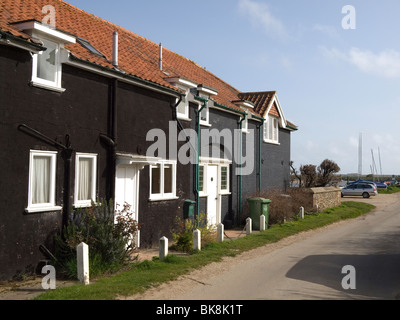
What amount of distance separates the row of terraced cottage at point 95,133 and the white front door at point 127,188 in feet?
0.10

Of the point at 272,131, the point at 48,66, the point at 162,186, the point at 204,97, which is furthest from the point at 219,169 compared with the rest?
the point at 48,66

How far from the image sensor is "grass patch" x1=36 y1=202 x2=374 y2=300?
7.35 metres

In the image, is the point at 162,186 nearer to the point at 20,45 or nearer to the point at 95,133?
the point at 95,133

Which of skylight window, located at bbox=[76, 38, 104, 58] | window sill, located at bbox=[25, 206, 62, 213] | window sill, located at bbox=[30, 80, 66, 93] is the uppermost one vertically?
skylight window, located at bbox=[76, 38, 104, 58]

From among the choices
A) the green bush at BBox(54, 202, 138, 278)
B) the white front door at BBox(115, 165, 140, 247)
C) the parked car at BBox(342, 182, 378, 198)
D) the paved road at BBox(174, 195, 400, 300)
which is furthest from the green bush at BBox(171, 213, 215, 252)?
the parked car at BBox(342, 182, 378, 198)

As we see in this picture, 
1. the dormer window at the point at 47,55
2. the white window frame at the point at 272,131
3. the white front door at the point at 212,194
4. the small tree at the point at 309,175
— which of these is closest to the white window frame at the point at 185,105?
the white front door at the point at 212,194

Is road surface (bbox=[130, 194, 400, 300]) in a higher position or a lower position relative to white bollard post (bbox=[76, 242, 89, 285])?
lower

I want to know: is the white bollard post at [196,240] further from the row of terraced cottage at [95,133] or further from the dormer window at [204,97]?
the dormer window at [204,97]

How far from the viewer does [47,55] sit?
31.0ft

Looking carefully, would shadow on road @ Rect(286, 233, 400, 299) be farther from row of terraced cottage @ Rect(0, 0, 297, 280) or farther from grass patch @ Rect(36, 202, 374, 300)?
row of terraced cottage @ Rect(0, 0, 297, 280)

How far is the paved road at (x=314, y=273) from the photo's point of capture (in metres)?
7.81

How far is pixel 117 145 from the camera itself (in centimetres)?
1143

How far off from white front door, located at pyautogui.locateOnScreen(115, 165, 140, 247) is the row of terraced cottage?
0.03 m

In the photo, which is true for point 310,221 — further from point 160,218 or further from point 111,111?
point 111,111
